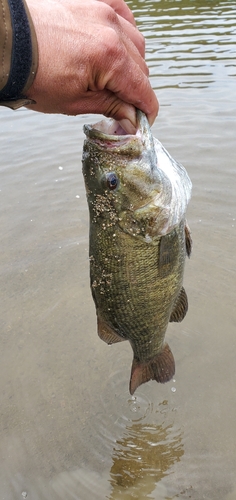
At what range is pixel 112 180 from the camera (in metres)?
2.48

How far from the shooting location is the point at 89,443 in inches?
147

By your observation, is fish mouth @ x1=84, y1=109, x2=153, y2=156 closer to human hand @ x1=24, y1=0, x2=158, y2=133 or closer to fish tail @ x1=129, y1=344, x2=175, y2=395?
human hand @ x1=24, y1=0, x2=158, y2=133

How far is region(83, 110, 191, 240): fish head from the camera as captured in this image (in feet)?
7.82

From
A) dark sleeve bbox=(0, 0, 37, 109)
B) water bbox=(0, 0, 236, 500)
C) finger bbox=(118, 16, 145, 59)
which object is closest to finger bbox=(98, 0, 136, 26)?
finger bbox=(118, 16, 145, 59)

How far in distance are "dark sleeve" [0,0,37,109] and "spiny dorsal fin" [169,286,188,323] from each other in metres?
1.70

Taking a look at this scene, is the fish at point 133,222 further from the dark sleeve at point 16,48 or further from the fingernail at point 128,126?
the dark sleeve at point 16,48

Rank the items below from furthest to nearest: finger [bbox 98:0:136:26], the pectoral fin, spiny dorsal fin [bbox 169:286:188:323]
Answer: spiny dorsal fin [bbox 169:286:188:323]
the pectoral fin
finger [bbox 98:0:136:26]

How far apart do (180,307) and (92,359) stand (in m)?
1.52

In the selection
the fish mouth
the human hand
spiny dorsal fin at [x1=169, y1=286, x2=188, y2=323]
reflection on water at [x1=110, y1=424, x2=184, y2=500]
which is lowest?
reflection on water at [x1=110, y1=424, x2=184, y2=500]

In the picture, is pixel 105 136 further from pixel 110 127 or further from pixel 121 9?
pixel 121 9

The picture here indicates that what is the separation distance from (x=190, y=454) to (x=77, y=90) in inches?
109

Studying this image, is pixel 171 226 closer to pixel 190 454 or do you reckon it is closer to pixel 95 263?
pixel 95 263

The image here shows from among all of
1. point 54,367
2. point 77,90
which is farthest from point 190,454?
point 77,90

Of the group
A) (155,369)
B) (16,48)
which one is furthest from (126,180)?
(155,369)
